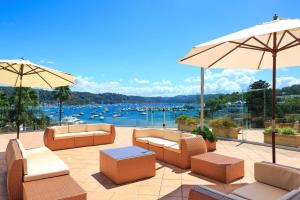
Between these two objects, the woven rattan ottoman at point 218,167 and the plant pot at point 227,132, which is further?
the plant pot at point 227,132

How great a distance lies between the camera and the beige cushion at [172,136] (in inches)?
231

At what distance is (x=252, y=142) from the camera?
7652 millimetres

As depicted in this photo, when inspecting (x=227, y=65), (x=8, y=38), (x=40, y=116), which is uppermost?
(x=8, y=38)

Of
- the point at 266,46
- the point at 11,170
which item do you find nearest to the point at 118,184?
the point at 11,170

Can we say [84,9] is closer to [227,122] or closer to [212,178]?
[227,122]

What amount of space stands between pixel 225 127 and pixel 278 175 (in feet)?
19.5

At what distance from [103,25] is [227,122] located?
8.24 m

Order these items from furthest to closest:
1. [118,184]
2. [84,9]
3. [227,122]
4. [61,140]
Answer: [84,9], [227,122], [61,140], [118,184]

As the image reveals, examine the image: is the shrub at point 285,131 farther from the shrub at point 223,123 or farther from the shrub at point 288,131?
the shrub at point 223,123

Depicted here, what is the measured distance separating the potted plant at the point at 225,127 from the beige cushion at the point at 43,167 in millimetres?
6340

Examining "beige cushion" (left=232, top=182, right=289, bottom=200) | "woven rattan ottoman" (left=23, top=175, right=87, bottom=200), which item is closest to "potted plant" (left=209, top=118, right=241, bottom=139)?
"beige cushion" (left=232, top=182, right=289, bottom=200)

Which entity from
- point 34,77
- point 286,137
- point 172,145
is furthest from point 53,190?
point 286,137

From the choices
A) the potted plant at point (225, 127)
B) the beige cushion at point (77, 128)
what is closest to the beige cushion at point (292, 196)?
the potted plant at point (225, 127)

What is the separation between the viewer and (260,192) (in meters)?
2.66
